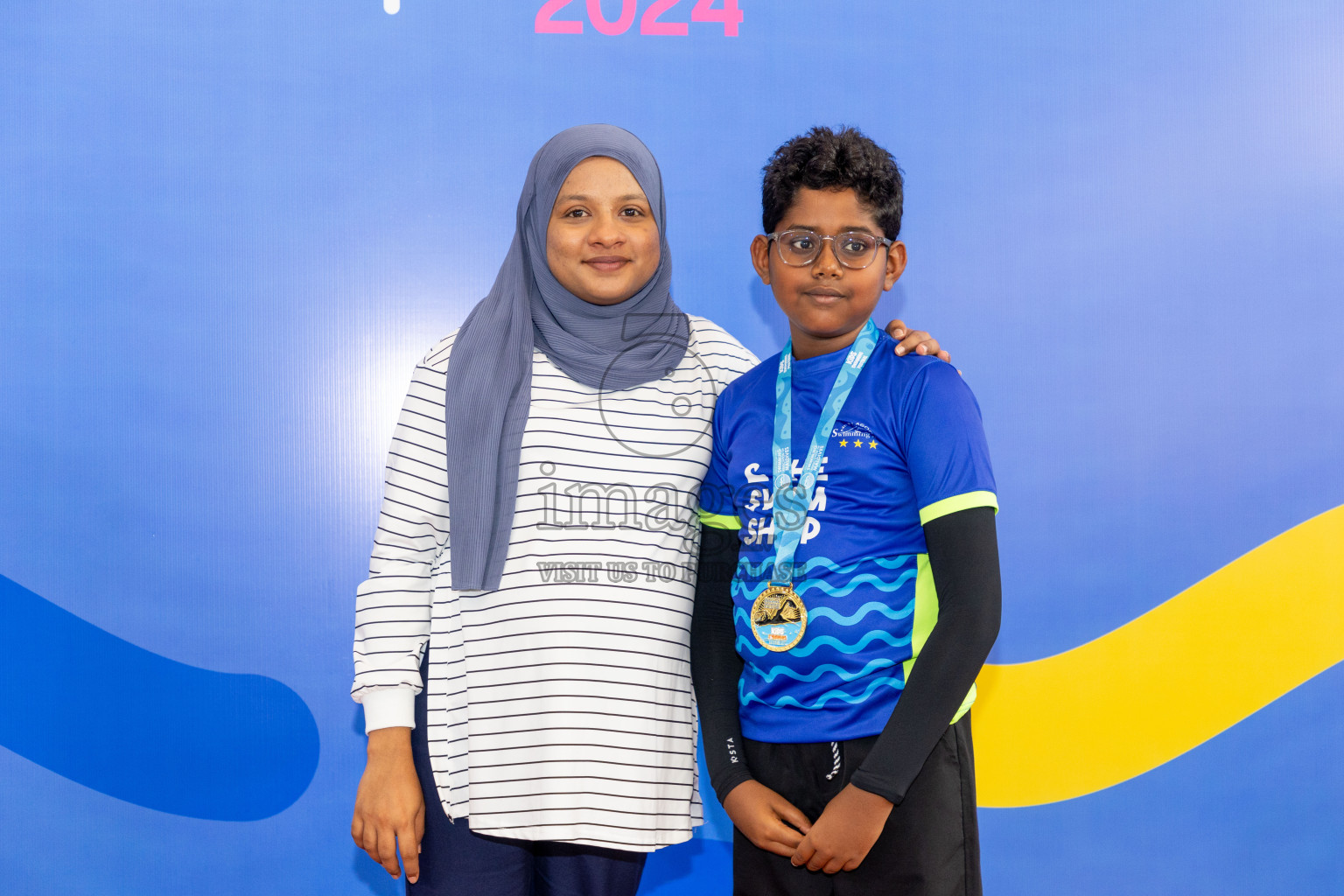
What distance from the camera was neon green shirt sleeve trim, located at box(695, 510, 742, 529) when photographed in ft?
4.51

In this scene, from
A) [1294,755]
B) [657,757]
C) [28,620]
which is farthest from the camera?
[1294,755]

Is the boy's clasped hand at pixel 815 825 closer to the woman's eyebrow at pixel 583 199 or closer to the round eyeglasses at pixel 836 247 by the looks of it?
the round eyeglasses at pixel 836 247

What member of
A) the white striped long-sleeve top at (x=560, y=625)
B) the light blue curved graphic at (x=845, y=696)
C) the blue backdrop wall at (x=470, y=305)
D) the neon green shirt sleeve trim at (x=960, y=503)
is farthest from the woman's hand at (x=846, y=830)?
the blue backdrop wall at (x=470, y=305)

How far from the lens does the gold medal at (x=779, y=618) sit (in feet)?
3.95

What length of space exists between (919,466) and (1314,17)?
183cm

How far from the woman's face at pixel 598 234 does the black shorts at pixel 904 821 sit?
28.1 inches

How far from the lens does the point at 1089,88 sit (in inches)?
82.4

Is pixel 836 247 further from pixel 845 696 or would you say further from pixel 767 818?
pixel 767 818

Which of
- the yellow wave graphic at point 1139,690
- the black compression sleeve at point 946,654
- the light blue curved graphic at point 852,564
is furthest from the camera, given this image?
the yellow wave graphic at point 1139,690

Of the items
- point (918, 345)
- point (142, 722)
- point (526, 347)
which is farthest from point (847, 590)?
point (142, 722)

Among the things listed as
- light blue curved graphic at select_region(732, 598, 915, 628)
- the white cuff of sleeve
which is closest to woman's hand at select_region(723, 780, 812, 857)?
light blue curved graphic at select_region(732, 598, 915, 628)

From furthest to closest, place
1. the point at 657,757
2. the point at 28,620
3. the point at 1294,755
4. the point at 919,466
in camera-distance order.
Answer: the point at 1294,755 → the point at 28,620 → the point at 657,757 → the point at 919,466

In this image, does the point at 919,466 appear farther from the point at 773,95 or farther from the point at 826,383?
the point at 773,95

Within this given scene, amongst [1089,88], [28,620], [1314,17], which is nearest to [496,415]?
[28,620]
